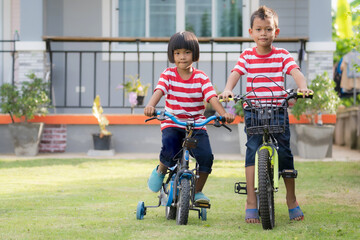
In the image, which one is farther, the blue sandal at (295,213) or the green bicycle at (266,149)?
the blue sandal at (295,213)

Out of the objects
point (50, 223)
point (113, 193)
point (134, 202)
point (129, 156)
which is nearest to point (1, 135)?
point (129, 156)

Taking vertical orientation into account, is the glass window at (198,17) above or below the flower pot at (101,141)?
above

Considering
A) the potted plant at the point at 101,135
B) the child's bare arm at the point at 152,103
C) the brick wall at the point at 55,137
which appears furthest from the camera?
the brick wall at the point at 55,137

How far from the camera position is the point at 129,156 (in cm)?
915

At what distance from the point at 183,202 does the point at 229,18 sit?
779 centimetres

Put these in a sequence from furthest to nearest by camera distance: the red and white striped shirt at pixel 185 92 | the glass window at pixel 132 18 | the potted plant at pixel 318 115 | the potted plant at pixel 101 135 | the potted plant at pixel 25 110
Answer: the glass window at pixel 132 18, the potted plant at pixel 101 135, the potted plant at pixel 25 110, the potted plant at pixel 318 115, the red and white striped shirt at pixel 185 92

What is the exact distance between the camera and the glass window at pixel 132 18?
11.3 m

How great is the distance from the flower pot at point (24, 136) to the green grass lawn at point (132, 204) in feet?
3.24

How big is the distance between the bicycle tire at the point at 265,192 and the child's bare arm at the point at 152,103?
0.69 m

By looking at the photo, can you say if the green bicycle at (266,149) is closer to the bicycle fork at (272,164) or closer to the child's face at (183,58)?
the bicycle fork at (272,164)

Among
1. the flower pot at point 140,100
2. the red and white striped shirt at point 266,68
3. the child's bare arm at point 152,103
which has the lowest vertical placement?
the flower pot at point 140,100

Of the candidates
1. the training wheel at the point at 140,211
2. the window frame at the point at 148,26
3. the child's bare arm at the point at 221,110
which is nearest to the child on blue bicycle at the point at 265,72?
the child's bare arm at the point at 221,110

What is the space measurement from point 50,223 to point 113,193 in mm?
1598

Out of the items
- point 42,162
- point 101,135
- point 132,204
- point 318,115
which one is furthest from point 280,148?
point 101,135
